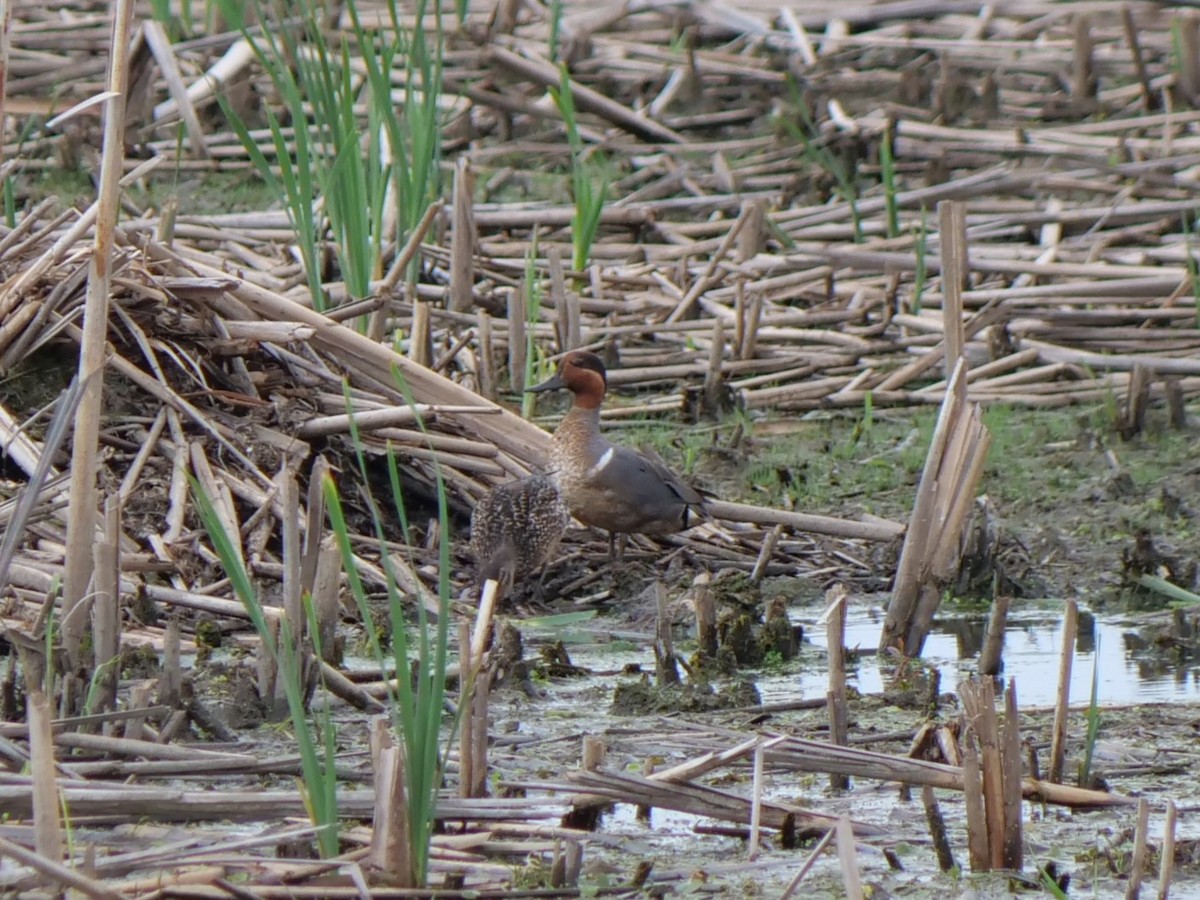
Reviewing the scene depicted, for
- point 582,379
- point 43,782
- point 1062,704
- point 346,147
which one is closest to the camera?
point 43,782

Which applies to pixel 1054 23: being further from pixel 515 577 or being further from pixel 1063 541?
pixel 515 577

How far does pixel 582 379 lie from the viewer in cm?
659

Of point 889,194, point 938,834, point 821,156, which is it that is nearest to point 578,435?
point 938,834

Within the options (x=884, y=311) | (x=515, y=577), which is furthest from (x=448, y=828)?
(x=884, y=311)

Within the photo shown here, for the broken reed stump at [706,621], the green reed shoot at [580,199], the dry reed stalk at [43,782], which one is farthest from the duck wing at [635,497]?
the dry reed stalk at [43,782]

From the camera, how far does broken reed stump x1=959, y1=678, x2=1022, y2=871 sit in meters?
3.30

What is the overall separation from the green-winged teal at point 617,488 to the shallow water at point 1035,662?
57 centimetres

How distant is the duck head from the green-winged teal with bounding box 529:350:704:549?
0.22m

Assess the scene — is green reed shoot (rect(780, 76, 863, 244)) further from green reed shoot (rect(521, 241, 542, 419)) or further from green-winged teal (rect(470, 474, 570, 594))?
green-winged teal (rect(470, 474, 570, 594))

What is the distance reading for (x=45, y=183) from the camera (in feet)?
32.2

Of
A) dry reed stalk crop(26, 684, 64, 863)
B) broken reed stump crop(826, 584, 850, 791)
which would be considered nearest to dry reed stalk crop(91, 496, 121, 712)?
dry reed stalk crop(26, 684, 64, 863)

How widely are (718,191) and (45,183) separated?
11.5 feet

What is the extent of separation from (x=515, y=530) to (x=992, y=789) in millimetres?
2496

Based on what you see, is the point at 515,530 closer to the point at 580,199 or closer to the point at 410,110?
the point at 410,110
